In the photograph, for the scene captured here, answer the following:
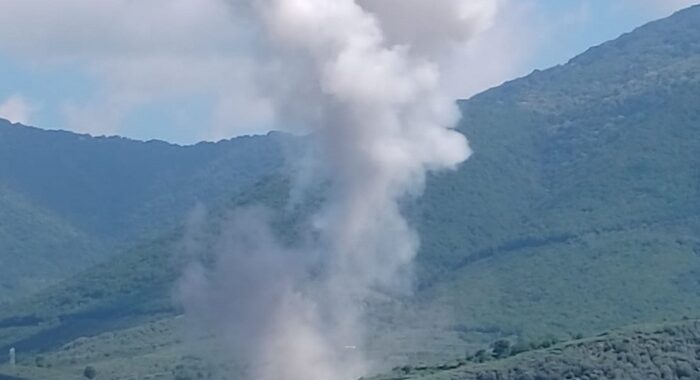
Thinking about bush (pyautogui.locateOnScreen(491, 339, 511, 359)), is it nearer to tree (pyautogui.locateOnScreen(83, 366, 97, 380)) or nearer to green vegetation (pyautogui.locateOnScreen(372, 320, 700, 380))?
green vegetation (pyautogui.locateOnScreen(372, 320, 700, 380))

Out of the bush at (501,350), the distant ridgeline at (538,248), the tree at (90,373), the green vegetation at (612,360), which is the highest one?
the distant ridgeline at (538,248)

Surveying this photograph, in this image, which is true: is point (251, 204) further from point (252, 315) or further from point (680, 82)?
point (252, 315)

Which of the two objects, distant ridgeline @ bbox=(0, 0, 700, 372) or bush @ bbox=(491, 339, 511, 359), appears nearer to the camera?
bush @ bbox=(491, 339, 511, 359)

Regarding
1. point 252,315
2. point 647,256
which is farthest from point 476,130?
point 252,315

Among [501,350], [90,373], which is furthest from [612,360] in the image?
[90,373]

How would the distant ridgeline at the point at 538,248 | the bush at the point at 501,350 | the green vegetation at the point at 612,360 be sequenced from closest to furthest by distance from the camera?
1. the green vegetation at the point at 612,360
2. the bush at the point at 501,350
3. the distant ridgeline at the point at 538,248

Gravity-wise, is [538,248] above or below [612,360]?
above

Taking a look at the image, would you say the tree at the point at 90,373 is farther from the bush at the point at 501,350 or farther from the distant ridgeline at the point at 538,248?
the bush at the point at 501,350

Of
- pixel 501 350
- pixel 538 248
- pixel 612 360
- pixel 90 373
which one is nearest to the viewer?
pixel 612 360

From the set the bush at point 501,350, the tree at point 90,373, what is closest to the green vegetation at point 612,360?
the bush at point 501,350

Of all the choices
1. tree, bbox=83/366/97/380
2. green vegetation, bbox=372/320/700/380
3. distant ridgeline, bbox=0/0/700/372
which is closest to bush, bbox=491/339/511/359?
green vegetation, bbox=372/320/700/380

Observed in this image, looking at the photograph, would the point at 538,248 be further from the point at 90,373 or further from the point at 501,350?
the point at 501,350
